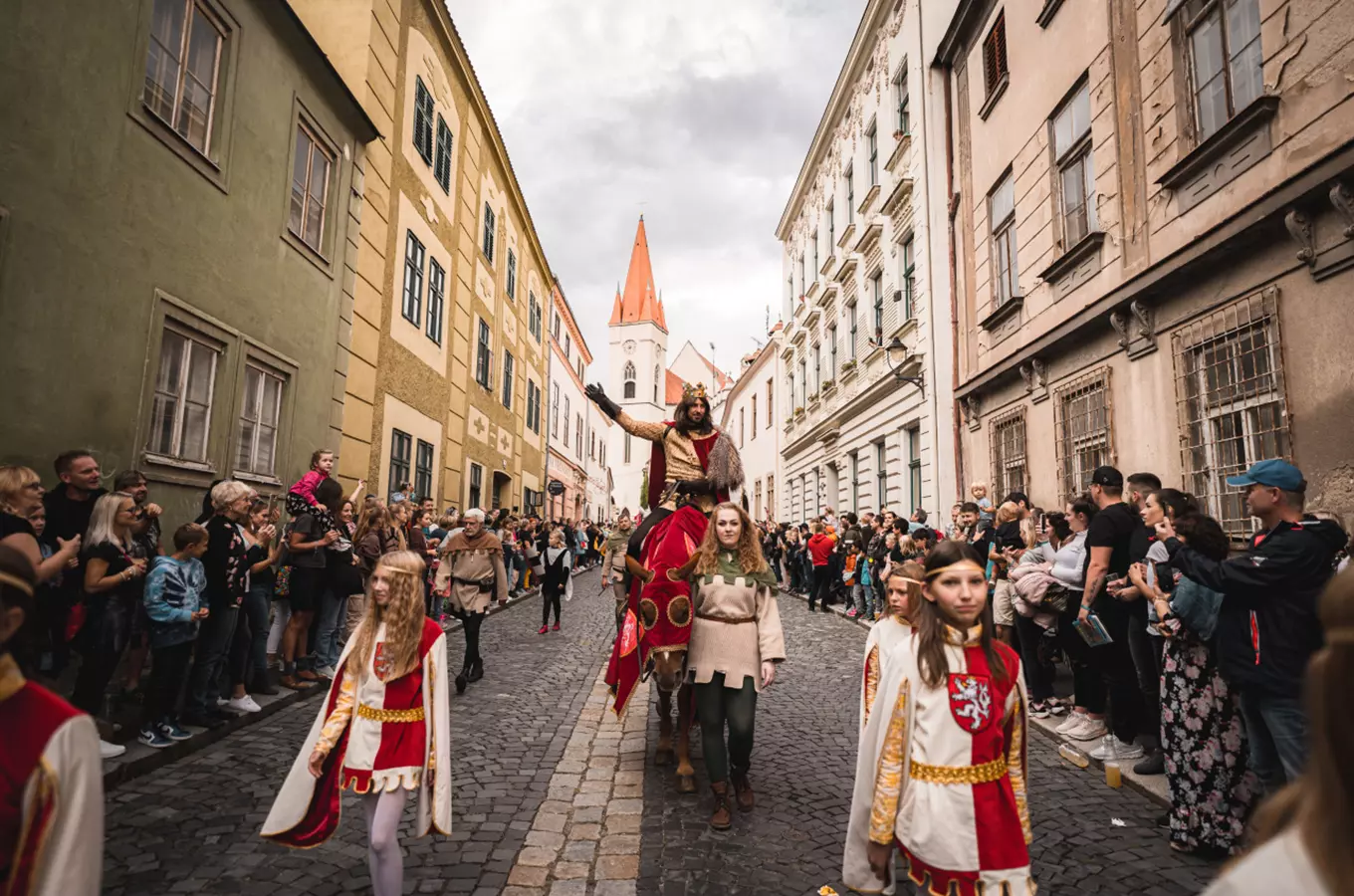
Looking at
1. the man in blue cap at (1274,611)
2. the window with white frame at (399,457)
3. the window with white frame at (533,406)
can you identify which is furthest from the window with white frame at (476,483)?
the man in blue cap at (1274,611)

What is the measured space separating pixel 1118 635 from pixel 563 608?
12.4 m

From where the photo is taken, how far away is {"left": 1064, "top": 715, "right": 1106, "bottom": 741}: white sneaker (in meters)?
5.90

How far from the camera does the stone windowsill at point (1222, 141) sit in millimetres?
6742

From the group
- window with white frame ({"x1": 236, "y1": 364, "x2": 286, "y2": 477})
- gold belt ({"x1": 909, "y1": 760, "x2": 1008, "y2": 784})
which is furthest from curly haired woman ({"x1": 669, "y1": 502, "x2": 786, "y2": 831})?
window with white frame ({"x1": 236, "y1": 364, "x2": 286, "y2": 477})

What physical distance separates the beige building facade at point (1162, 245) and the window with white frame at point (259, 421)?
33.9ft

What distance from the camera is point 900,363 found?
1691 cm

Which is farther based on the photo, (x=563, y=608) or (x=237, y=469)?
(x=563, y=608)

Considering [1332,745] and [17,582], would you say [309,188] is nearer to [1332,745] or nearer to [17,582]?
[17,582]

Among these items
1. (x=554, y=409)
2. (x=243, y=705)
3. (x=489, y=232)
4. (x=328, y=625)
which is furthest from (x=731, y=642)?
(x=554, y=409)

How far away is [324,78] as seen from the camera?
1104 cm

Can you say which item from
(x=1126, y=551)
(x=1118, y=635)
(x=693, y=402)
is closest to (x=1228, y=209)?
(x=1126, y=551)

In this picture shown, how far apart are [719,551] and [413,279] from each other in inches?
486

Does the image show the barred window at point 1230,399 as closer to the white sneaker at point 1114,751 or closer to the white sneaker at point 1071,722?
the white sneaker at point 1071,722

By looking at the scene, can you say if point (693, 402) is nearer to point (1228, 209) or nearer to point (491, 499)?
point (1228, 209)
